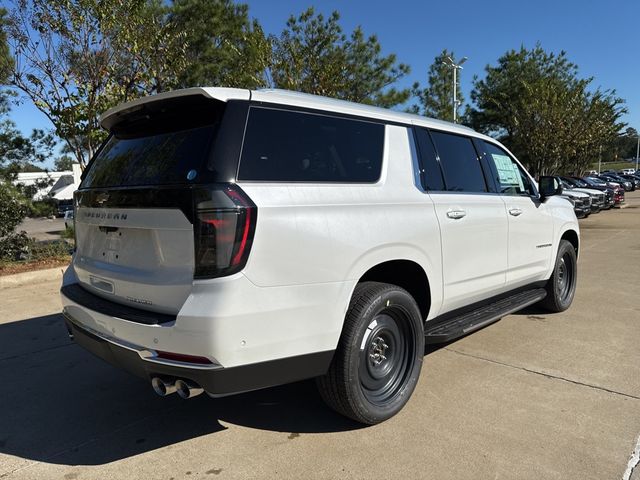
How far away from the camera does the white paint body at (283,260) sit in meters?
2.40

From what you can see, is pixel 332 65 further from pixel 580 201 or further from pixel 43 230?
pixel 43 230

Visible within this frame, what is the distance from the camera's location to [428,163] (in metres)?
3.64

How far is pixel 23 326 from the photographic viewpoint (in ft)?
18.7

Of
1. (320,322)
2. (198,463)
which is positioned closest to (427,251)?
(320,322)

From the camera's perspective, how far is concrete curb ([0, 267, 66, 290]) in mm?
7943

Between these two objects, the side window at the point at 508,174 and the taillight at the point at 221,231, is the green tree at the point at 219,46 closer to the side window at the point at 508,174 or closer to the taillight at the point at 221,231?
the side window at the point at 508,174

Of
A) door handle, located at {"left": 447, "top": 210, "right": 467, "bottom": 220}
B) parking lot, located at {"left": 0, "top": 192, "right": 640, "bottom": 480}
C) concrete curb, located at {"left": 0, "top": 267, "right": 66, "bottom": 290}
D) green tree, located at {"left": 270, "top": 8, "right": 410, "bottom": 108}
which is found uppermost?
green tree, located at {"left": 270, "top": 8, "right": 410, "bottom": 108}

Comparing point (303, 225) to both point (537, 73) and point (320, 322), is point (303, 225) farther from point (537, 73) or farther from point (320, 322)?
point (537, 73)

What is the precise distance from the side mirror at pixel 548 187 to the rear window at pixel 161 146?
3729mm

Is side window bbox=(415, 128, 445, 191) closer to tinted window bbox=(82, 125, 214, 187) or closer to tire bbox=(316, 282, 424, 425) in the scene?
tire bbox=(316, 282, 424, 425)

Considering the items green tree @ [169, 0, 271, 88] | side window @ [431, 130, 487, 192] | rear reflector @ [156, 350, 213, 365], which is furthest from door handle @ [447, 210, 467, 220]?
green tree @ [169, 0, 271, 88]

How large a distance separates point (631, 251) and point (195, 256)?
10821 mm

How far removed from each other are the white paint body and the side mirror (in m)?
1.80

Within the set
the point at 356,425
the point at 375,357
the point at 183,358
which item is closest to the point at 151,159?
the point at 183,358
